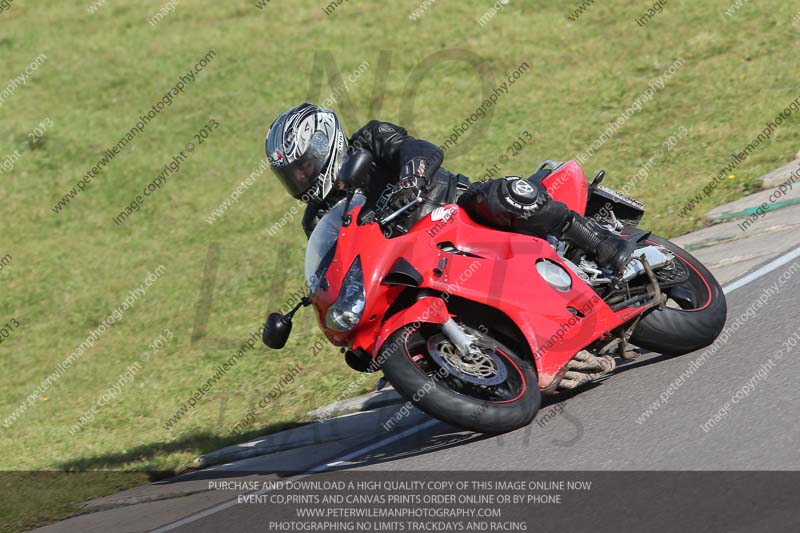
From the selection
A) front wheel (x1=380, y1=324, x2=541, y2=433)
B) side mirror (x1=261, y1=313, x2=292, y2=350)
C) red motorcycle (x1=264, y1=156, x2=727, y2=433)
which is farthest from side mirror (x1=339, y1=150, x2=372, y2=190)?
side mirror (x1=261, y1=313, x2=292, y2=350)

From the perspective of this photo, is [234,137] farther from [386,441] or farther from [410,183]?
[410,183]

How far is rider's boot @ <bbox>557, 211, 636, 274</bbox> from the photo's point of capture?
6.56 meters

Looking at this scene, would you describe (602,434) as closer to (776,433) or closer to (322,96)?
(776,433)

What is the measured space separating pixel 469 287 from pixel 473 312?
0.69ft

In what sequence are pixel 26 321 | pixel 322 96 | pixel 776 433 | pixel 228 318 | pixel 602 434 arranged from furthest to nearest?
pixel 322 96
pixel 26 321
pixel 228 318
pixel 602 434
pixel 776 433

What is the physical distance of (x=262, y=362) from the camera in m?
10.3

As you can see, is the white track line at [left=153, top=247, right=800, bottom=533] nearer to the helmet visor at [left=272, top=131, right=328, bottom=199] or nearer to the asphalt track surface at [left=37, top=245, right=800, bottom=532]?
the asphalt track surface at [left=37, top=245, right=800, bottom=532]

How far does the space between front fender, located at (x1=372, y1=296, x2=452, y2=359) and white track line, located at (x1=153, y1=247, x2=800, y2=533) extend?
1073mm

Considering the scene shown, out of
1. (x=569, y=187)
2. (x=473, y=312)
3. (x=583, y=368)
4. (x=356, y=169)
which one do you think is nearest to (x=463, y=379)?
(x=473, y=312)

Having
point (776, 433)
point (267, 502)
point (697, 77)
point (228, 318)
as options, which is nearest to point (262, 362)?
point (228, 318)

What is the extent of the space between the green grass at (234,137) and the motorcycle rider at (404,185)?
270 cm

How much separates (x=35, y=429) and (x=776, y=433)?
746cm

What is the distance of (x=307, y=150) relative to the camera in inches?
244

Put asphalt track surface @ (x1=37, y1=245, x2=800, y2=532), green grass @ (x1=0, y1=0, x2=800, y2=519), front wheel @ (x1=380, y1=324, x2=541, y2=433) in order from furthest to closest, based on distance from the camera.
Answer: green grass @ (x1=0, y1=0, x2=800, y2=519)
front wheel @ (x1=380, y1=324, x2=541, y2=433)
asphalt track surface @ (x1=37, y1=245, x2=800, y2=532)
